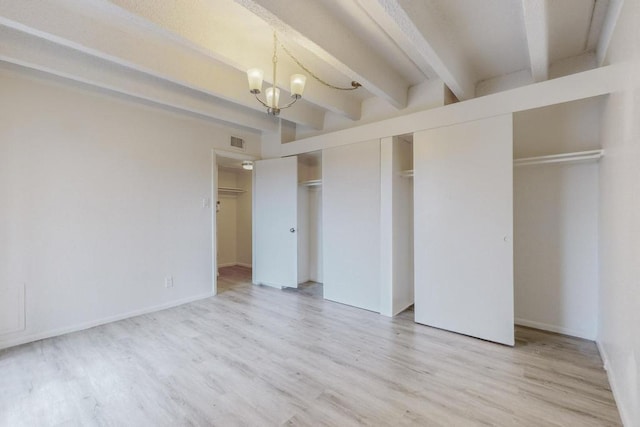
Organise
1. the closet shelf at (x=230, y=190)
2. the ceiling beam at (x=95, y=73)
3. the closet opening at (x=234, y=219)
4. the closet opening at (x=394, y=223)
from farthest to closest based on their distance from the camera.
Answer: the closet opening at (x=234, y=219), the closet shelf at (x=230, y=190), the closet opening at (x=394, y=223), the ceiling beam at (x=95, y=73)

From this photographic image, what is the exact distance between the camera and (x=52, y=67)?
2.42 m

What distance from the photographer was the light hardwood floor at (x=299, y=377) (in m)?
1.72

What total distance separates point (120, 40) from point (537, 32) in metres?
3.21

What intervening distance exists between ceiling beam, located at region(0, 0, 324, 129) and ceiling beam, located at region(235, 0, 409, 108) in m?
0.84

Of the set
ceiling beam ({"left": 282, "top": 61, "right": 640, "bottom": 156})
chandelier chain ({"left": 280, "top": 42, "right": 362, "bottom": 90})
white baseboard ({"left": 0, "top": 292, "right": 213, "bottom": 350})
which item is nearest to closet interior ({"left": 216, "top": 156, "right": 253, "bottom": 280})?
white baseboard ({"left": 0, "top": 292, "right": 213, "bottom": 350})

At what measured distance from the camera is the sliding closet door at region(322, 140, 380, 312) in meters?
3.42

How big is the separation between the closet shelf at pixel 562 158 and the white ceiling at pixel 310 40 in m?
0.79

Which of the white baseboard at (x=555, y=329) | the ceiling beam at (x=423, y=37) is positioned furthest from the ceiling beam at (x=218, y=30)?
the white baseboard at (x=555, y=329)

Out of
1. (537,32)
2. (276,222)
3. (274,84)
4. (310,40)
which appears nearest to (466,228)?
(537,32)

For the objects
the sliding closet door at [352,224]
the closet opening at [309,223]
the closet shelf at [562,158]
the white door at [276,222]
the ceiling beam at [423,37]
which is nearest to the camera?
the ceiling beam at [423,37]

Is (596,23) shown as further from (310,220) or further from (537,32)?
(310,220)

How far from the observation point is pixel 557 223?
9.04ft

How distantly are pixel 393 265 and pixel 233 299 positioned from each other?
2.35 metres

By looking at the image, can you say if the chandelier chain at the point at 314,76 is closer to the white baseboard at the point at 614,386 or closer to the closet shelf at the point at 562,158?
the closet shelf at the point at 562,158
